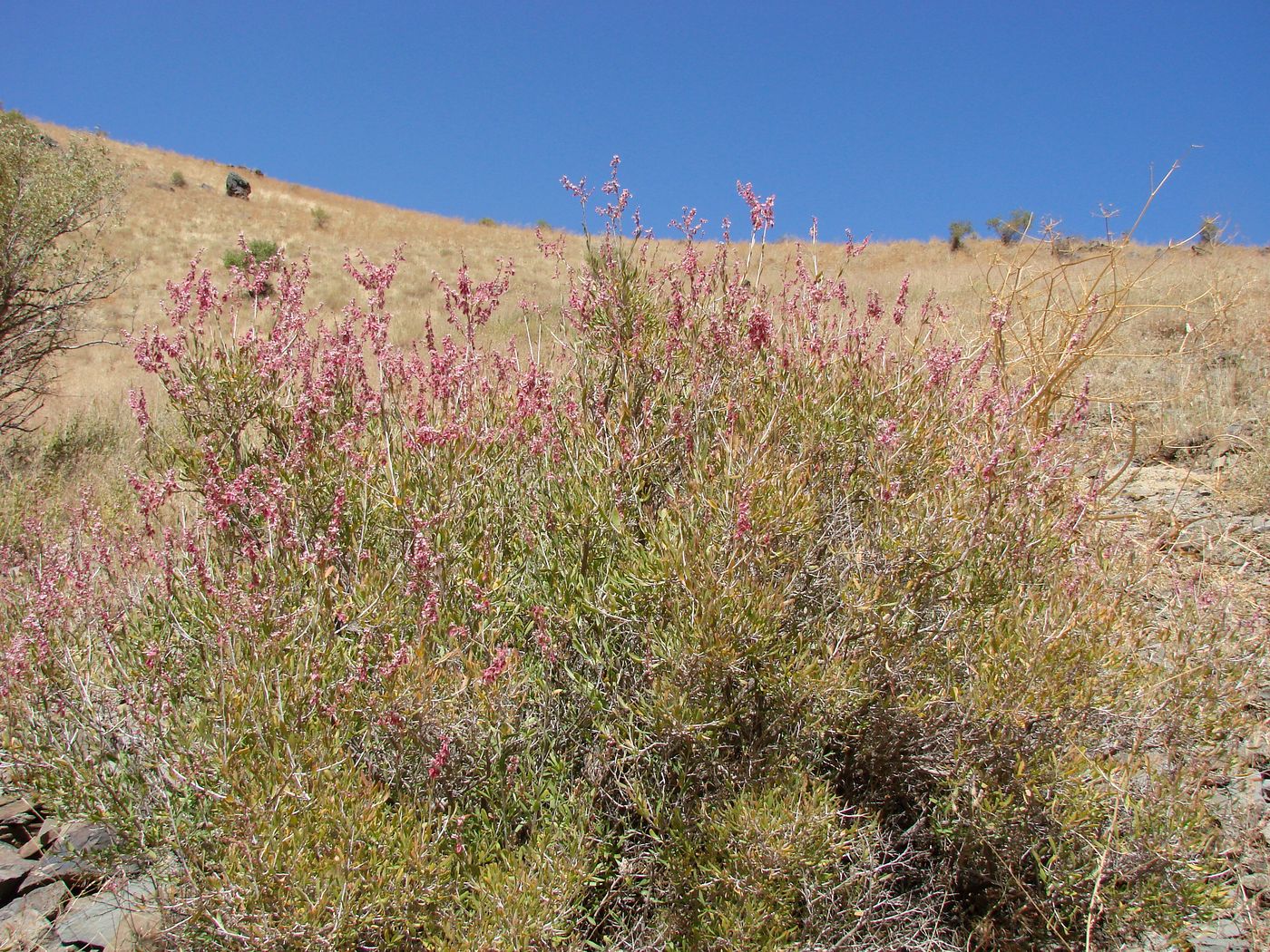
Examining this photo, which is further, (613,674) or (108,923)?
(108,923)

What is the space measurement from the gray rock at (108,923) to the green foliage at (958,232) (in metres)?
30.1

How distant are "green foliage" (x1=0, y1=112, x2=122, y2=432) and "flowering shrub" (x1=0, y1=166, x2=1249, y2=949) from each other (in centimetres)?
835

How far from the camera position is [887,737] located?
281 cm

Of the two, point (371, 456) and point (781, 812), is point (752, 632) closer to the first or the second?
point (781, 812)

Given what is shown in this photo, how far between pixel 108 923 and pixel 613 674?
219cm

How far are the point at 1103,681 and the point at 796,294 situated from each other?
6.94 feet

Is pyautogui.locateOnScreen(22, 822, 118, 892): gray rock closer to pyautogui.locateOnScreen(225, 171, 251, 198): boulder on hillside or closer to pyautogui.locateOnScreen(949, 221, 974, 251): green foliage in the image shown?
pyautogui.locateOnScreen(949, 221, 974, 251): green foliage

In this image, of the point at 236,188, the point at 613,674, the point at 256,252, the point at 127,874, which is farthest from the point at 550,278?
the point at 236,188

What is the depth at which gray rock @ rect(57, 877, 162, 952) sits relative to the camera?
2.90 m

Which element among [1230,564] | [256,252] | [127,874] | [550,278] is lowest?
[127,874]

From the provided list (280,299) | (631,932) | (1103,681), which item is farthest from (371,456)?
(1103,681)

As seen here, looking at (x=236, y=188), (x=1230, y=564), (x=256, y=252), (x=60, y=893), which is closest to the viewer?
(x=60, y=893)

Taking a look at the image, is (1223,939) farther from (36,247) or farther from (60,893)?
(36,247)

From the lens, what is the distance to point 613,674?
283cm
